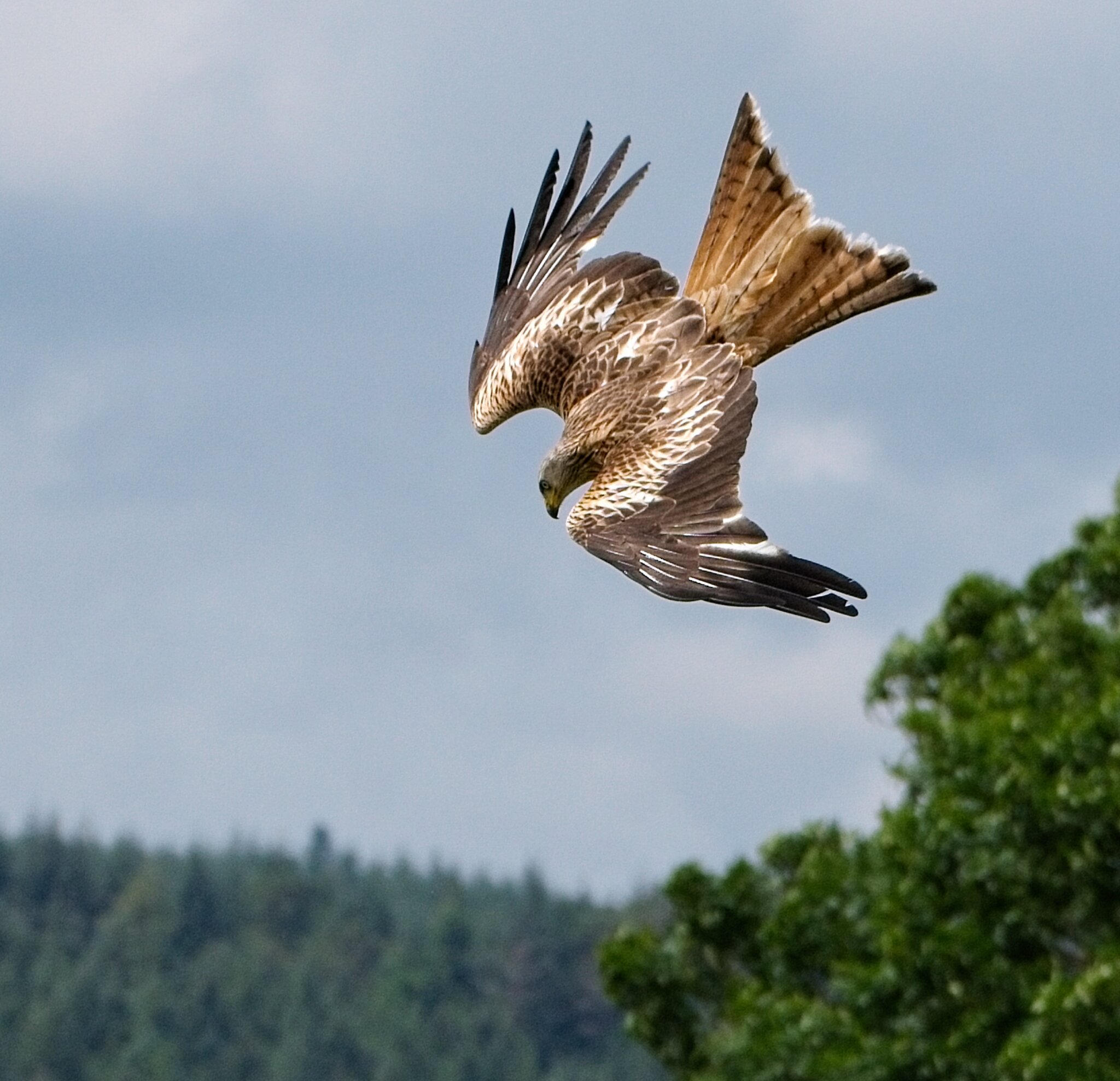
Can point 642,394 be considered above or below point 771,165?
below

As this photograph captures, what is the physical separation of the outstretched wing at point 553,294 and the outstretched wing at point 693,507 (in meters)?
0.76

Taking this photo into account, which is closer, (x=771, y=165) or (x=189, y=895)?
(x=771, y=165)

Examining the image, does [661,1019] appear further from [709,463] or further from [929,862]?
[709,463]

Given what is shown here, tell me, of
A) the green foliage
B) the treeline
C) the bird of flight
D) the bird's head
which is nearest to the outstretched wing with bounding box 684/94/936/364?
the bird of flight

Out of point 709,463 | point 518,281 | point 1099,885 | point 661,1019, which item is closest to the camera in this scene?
point 709,463

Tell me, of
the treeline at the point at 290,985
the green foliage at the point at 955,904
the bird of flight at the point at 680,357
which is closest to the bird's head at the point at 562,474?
the bird of flight at the point at 680,357

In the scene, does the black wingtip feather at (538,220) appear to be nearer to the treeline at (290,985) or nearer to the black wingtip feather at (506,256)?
the black wingtip feather at (506,256)

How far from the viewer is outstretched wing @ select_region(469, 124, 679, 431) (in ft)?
44.2

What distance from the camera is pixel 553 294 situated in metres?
14.2

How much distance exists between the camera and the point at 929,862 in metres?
25.2

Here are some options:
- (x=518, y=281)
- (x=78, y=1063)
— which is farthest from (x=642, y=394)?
(x=78, y=1063)

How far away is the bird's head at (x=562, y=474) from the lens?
42.0ft

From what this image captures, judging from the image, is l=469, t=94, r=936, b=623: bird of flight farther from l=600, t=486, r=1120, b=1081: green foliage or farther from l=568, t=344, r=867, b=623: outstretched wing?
l=600, t=486, r=1120, b=1081: green foliage

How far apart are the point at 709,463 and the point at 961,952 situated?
14080 mm
